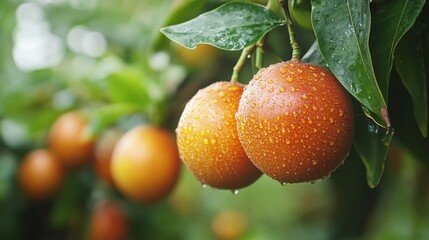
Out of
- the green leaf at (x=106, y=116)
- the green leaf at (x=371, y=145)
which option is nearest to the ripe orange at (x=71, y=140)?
the green leaf at (x=106, y=116)

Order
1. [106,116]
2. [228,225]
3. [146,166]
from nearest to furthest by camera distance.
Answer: [146,166] → [106,116] → [228,225]

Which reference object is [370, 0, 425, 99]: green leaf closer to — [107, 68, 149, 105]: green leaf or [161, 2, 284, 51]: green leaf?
[161, 2, 284, 51]: green leaf

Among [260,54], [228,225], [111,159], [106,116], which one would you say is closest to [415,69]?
[260,54]

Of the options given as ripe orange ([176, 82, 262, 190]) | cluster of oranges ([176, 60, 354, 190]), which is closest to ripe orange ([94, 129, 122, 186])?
ripe orange ([176, 82, 262, 190])

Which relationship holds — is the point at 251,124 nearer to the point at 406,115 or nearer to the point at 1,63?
the point at 406,115

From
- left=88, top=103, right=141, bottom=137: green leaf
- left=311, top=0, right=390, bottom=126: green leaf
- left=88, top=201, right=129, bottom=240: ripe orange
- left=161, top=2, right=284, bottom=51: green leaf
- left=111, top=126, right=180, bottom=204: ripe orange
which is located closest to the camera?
left=311, top=0, right=390, bottom=126: green leaf

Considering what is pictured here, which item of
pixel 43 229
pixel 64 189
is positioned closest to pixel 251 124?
pixel 64 189

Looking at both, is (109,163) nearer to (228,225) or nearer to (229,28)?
(229,28)
